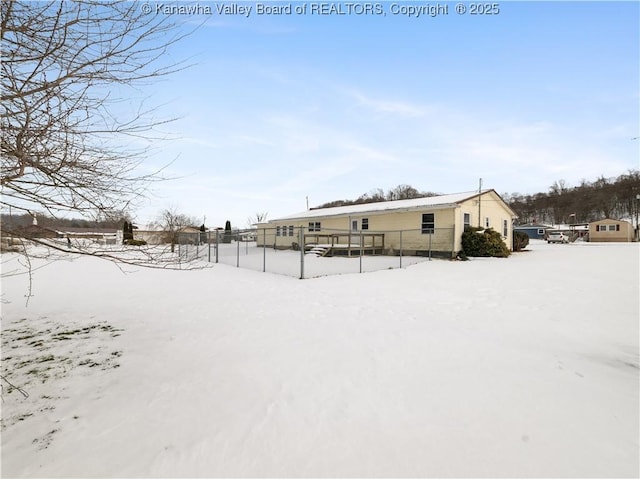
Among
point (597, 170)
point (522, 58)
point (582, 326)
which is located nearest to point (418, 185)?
point (597, 170)

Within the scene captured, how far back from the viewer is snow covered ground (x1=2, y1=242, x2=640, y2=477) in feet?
5.59

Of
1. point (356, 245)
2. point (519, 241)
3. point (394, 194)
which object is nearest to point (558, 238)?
point (519, 241)

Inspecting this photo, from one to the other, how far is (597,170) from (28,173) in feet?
318

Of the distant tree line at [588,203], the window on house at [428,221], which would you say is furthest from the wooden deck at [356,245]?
the distant tree line at [588,203]

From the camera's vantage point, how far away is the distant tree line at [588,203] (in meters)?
53.3

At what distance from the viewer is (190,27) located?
7.74 feet

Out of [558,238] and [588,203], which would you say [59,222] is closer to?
[558,238]

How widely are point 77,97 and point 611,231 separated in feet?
168

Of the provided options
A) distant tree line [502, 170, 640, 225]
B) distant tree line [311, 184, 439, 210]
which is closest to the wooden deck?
distant tree line [311, 184, 439, 210]

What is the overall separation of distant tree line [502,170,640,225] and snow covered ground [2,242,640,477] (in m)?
64.8

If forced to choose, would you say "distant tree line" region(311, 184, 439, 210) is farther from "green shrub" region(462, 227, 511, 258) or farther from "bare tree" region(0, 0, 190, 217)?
"bare tree" region(0, 0, 190, 217)

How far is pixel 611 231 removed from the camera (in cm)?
3578

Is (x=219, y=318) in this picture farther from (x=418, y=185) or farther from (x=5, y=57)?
(x=418, y=185)

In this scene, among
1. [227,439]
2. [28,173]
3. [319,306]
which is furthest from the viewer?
[319,306]
